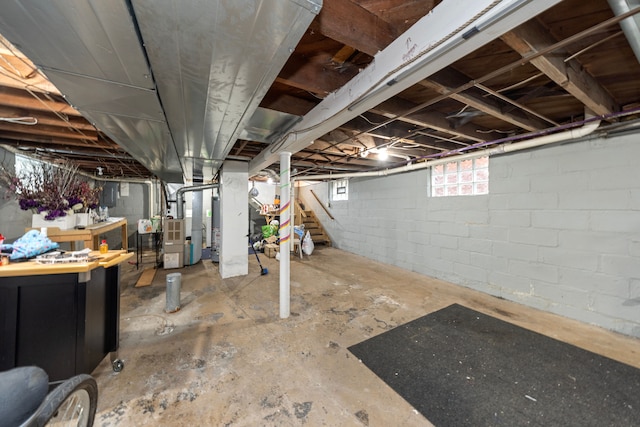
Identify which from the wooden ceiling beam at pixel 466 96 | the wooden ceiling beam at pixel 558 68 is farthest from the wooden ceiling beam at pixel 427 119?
the wooden ceiling beam at pixel 558 68

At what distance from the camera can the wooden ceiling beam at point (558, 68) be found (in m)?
1.12

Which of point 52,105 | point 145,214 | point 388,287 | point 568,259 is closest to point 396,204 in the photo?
point 388,287

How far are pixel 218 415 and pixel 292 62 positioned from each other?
7.34 ft

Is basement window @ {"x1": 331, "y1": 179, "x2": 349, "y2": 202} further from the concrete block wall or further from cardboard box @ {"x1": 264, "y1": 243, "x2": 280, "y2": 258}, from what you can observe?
cardboard box @ {"x1": 264, "y1": 243, "x2": 280, "y2": 258}

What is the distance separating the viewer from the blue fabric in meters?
1.39

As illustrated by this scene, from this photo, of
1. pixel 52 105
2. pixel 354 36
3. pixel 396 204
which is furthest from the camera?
pixel 396 204

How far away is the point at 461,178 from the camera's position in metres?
3.46

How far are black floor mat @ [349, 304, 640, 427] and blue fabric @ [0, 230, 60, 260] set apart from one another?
238cm

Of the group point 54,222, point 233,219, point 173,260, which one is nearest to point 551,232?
point 233,219

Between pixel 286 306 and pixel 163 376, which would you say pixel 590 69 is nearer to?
pixel 286 306

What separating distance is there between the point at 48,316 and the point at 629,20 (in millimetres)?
3253

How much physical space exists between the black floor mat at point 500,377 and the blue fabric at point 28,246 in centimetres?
238

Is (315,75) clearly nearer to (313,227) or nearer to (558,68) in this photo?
(558,68)

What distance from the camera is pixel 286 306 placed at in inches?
96.4
